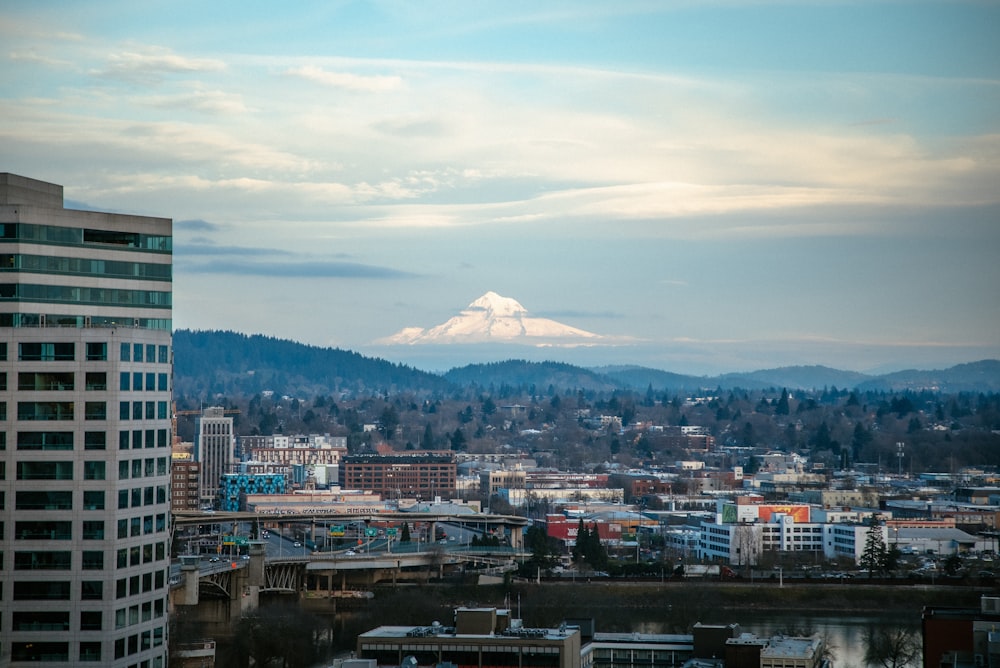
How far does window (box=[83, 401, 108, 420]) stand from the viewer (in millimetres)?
30109

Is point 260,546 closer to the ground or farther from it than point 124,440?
closer to the ground

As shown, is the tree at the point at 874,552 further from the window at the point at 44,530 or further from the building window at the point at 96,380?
the window at the point at 44,530

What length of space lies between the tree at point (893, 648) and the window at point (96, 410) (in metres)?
30.2

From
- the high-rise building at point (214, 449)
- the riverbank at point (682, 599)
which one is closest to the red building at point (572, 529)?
the riverbank at point (682, 599)

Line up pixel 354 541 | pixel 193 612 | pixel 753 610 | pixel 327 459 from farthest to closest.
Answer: pixel 327 459, pixel 354 541, pixel 753 610, pixel 193 612

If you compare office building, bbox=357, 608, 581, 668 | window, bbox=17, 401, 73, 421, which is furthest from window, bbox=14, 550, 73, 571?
office building, bbox=357, 608, 581, 668

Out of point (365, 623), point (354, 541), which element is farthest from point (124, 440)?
point (354, 541)

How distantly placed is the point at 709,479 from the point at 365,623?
92.5m

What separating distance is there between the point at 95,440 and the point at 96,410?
0.51 meters

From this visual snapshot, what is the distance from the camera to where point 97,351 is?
99.4 feet

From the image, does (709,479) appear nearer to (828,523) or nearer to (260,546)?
(828,523)

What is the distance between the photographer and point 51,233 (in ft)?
101

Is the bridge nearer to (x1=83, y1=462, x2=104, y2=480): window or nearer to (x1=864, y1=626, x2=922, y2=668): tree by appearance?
(x1=864, y1=626, x2=922, y2=668): tree

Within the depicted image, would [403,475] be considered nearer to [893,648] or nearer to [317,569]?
[317,569]
